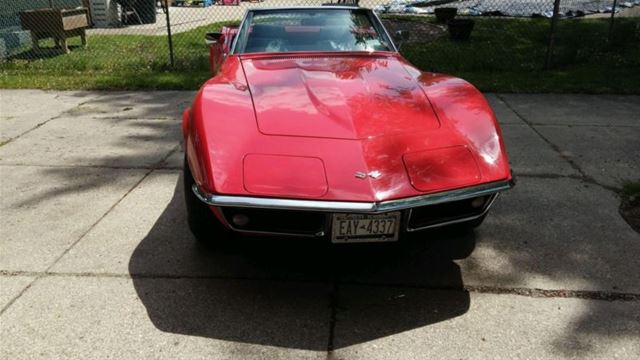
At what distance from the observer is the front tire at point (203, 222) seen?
2.55 m

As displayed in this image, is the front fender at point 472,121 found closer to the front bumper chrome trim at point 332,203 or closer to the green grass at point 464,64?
the front bumper chrome trim at point 332,203

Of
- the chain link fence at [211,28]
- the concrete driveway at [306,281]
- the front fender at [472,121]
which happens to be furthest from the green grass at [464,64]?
the front fender at [472,121]

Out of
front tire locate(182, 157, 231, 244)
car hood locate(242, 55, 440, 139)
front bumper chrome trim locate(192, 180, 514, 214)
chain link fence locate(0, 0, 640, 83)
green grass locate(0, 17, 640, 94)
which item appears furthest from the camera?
chain link fence locate(0, 0, 640, 83)

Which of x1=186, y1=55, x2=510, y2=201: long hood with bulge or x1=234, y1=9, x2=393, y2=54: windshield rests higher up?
x1=234, y1=9, x2=393, y2=54: windshield

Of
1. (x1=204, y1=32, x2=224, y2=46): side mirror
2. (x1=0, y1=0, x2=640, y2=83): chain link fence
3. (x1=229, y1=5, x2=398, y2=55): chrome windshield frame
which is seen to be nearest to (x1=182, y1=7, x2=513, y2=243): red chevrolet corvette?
(x1=229, y1=5, x2=398, y2=55): chrome windshield frame

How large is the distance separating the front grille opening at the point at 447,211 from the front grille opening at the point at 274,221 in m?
0.43

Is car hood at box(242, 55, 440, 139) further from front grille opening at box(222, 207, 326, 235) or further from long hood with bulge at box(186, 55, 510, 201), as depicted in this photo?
front grille opening at box(222, 207, 326, 235)

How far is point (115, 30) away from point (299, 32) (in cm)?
1110

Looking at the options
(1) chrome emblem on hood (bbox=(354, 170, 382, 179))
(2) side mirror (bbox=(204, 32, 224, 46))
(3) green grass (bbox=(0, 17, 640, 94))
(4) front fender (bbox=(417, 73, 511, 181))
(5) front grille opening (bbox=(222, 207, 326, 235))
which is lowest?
(3) green grass (bbox=(0, 17, 640, 94))

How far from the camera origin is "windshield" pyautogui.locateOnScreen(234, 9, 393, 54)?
4.13 metres

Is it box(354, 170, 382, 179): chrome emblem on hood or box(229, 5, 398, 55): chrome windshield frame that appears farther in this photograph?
box(229, 5, 398, 55): chrome windshield frame

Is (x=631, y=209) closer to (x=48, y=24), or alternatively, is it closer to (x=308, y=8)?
(x=308, y=8)

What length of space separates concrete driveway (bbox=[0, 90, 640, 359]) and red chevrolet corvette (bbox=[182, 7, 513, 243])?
15 cm

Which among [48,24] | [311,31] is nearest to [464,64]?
[311,31]
